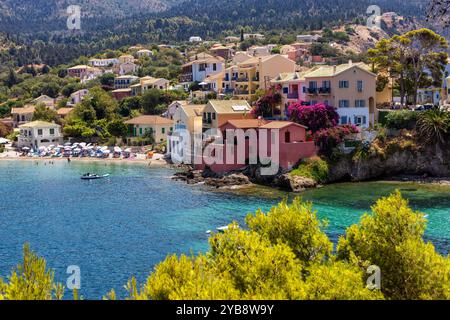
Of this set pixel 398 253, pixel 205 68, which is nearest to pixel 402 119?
pixel 398 253

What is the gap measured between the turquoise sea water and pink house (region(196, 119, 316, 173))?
15.0ft

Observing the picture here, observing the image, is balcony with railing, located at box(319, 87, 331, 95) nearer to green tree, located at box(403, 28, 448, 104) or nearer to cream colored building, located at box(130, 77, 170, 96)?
green tree, located at box(403, 28, 448, 104)

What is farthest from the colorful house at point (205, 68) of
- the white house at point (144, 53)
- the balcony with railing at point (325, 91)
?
the white house at point (144, 53)

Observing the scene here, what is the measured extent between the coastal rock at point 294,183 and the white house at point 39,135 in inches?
1732

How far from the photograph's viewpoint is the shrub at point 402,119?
55.1m

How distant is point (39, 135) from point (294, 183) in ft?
155

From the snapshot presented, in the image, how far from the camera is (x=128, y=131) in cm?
8269

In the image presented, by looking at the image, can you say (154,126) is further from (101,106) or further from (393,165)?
(393,165)

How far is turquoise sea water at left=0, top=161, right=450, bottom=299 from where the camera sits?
3165cm

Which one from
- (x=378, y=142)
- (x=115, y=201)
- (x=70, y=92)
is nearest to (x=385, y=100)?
(x=378, y=142)

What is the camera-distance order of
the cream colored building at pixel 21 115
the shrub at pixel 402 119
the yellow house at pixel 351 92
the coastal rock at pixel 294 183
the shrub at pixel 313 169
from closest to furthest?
the coastal rock at pixel 294 183, the shrub at pixel 313 169, the shrub at pixel 402 119, the yellow house at pixel 351 92, the cream colored building at pixel 21 115

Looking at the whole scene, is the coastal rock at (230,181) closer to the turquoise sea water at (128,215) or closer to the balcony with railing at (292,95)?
the turquoise sea water at (128,215)
